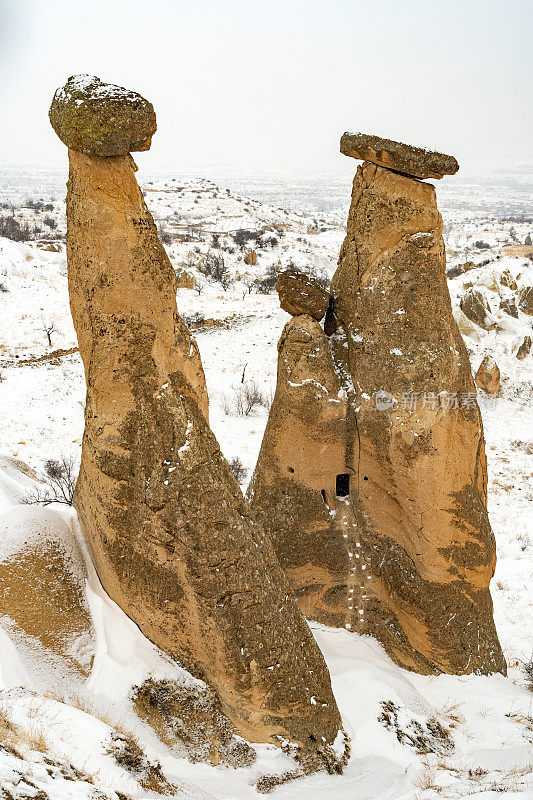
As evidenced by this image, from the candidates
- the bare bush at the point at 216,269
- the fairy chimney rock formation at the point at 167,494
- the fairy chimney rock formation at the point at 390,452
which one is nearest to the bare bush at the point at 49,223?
the bare bush at the point at 216,269

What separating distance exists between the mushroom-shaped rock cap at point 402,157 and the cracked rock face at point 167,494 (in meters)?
2.39

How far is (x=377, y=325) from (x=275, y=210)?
77029 mm

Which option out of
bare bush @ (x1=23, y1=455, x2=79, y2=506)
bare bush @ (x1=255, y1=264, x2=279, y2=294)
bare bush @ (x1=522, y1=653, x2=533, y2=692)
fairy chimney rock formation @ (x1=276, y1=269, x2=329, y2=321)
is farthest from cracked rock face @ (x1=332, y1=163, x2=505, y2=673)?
bare bush @ (x1=255, y1=264, x2=279, y2=294)

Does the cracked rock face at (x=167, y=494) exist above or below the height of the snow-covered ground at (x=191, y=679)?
above

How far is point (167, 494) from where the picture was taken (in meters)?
4.22

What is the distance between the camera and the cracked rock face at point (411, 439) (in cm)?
→ 559

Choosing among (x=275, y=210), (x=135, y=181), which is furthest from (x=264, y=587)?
(x=275, y=210)

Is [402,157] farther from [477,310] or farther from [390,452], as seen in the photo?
[477,310]

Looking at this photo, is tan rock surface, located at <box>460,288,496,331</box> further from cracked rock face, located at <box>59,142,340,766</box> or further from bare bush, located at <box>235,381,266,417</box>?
cracked rock face, located at <box>59,142,340,766</box>

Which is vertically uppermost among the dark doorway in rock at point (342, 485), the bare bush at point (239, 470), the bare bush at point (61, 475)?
the dark doorway in rock at point (342, 485)

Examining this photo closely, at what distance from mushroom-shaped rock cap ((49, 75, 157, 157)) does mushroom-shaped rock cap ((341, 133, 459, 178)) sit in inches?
92.1

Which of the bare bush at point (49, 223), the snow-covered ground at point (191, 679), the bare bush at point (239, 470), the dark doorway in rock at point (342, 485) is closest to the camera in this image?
the snow-covered ground at point (191, 679)

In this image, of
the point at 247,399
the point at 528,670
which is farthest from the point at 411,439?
the point at 247,399

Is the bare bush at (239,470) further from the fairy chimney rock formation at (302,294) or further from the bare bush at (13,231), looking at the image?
the bare bush at (13,231)
